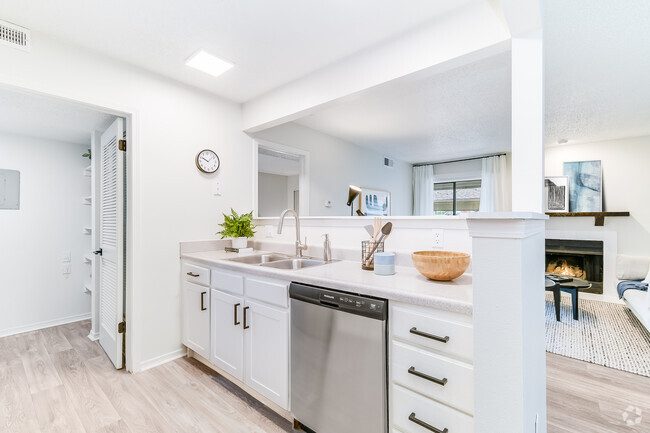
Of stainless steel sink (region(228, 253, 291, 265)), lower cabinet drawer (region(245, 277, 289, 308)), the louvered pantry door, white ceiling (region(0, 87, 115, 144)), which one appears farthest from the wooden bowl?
white ceiling (region(0, 87, 115, 144))

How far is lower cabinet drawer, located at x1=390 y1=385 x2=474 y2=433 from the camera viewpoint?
108cm

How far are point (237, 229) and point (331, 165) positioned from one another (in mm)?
1786

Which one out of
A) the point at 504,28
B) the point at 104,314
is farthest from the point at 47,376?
the point at 504,28

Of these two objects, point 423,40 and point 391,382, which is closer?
point 391,382

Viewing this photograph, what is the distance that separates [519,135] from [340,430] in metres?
1.64

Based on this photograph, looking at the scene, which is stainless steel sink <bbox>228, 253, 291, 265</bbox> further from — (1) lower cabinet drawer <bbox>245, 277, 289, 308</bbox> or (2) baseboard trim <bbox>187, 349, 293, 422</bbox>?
(2) baseboard trim <bbox>187, 349, 293, 422</bbox>

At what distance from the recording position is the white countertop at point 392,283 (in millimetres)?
1139

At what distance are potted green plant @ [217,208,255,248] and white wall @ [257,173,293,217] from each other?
1137 millimetres

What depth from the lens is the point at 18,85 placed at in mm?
1770

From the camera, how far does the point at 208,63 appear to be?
220 centimetres

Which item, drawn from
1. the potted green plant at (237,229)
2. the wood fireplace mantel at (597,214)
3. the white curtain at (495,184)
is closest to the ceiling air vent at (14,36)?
the potted green plant at (237,229)

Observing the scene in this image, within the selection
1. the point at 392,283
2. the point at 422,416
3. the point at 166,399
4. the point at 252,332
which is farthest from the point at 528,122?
the point at 166,399

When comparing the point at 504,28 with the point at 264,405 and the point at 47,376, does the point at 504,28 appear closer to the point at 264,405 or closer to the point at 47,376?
the point at 264,405

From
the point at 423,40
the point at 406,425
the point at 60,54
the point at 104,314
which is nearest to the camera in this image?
the point at 406,425
